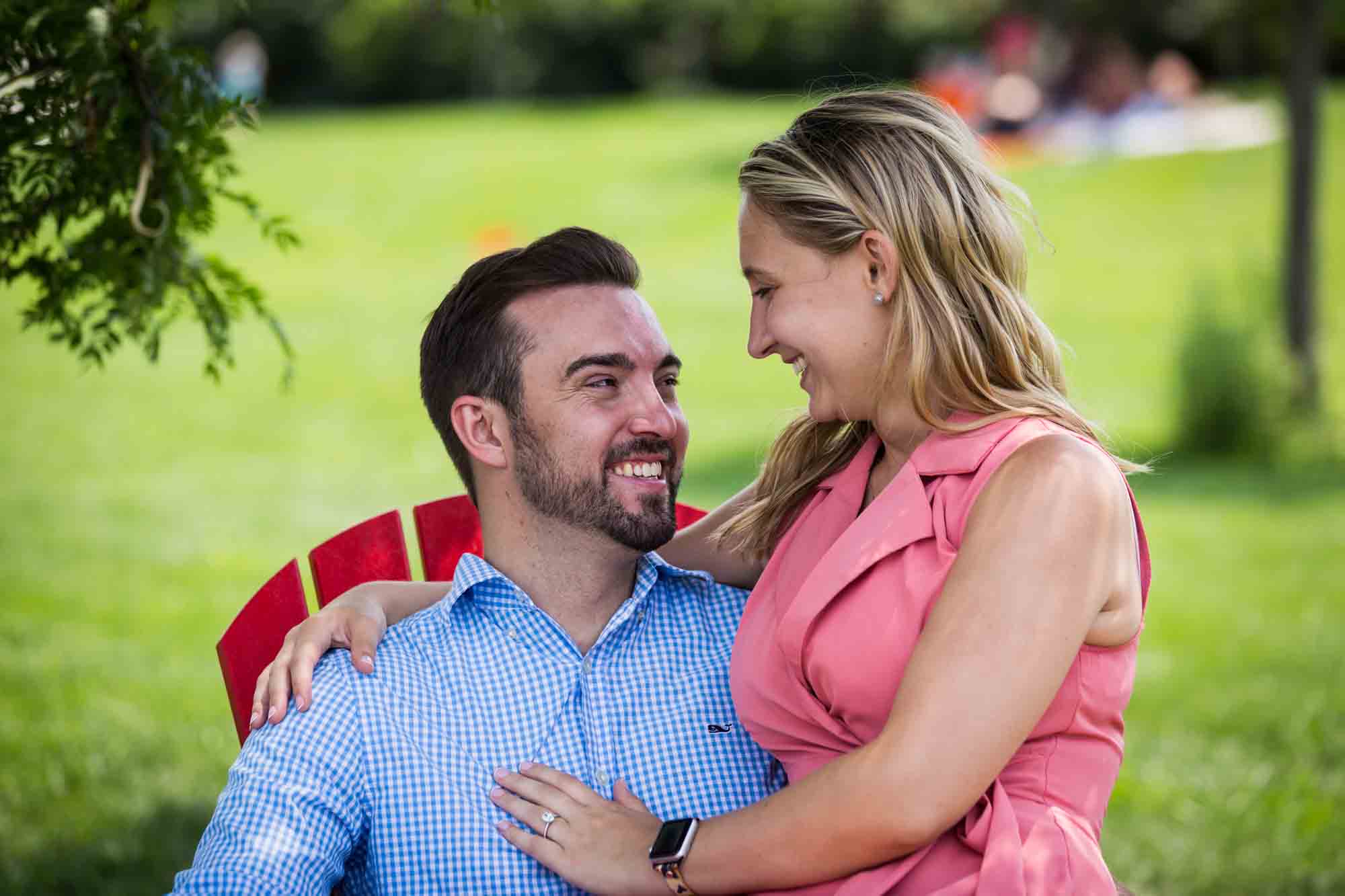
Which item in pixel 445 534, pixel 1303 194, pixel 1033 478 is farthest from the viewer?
pixel 1303 194

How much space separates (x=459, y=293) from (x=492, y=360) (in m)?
0.17

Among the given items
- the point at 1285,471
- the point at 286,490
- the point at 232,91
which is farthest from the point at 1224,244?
the point at 232,91

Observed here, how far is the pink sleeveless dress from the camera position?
2141 millimetres

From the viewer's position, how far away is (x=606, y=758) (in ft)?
8.55

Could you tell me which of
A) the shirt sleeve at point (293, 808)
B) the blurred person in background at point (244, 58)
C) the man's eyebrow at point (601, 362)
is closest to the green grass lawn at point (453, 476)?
the man's eyebrow at point (601, 362)

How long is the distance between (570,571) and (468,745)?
0.41 metres


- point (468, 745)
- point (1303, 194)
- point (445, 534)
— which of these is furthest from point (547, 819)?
point (1303, 194)

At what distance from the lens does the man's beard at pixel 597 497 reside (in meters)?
2.72

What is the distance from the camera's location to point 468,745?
2555 mm

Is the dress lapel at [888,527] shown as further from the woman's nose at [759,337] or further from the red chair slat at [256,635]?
the red chair slat at [256,635]

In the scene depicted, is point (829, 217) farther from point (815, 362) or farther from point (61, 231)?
point (61, 231)

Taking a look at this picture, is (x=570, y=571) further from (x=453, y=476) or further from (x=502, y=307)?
(x=453, y=476)

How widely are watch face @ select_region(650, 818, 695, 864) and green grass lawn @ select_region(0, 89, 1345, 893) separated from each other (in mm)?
2558

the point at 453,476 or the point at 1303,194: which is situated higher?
the point at 1303,194
